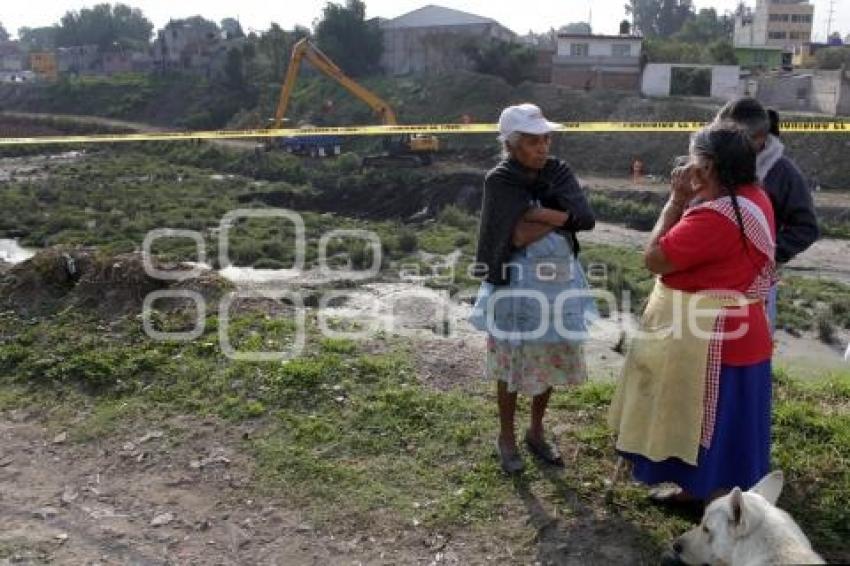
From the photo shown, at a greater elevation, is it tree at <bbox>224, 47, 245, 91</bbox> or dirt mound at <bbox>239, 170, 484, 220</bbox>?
tree at <bbox>224, 47, 245, 91</bbox>

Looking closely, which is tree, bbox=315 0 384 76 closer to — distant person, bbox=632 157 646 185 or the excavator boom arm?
the excavator boom arm

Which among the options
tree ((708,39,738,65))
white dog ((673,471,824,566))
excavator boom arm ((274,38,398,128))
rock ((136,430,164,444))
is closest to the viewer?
white dog ((673,471,824,566))

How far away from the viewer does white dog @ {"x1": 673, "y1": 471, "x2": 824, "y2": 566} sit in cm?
235

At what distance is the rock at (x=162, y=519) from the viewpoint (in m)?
3.68

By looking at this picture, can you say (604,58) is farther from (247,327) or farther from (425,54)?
(247,327)

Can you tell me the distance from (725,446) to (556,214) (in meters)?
1.18

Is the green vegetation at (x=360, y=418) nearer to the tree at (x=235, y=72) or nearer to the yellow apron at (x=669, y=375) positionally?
the yellow apron at (x=669, y=375)

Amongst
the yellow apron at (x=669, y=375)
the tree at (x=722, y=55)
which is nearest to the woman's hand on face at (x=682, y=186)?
the yellow apron at (x=669, y=375)

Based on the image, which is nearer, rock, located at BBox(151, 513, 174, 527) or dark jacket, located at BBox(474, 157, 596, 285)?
dark jacket, located at BBox(474, 157, 596, 285)

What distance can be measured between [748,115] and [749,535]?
1851 millimetres

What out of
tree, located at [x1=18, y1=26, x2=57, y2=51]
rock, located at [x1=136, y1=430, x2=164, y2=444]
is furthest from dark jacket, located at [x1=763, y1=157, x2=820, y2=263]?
tree, located at [x1=18, y1=26, x2=57, y2=51]

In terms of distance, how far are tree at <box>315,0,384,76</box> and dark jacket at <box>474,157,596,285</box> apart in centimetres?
4741

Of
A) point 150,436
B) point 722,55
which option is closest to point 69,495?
point 150,436

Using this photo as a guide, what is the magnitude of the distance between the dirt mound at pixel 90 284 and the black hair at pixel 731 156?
15.1ft
